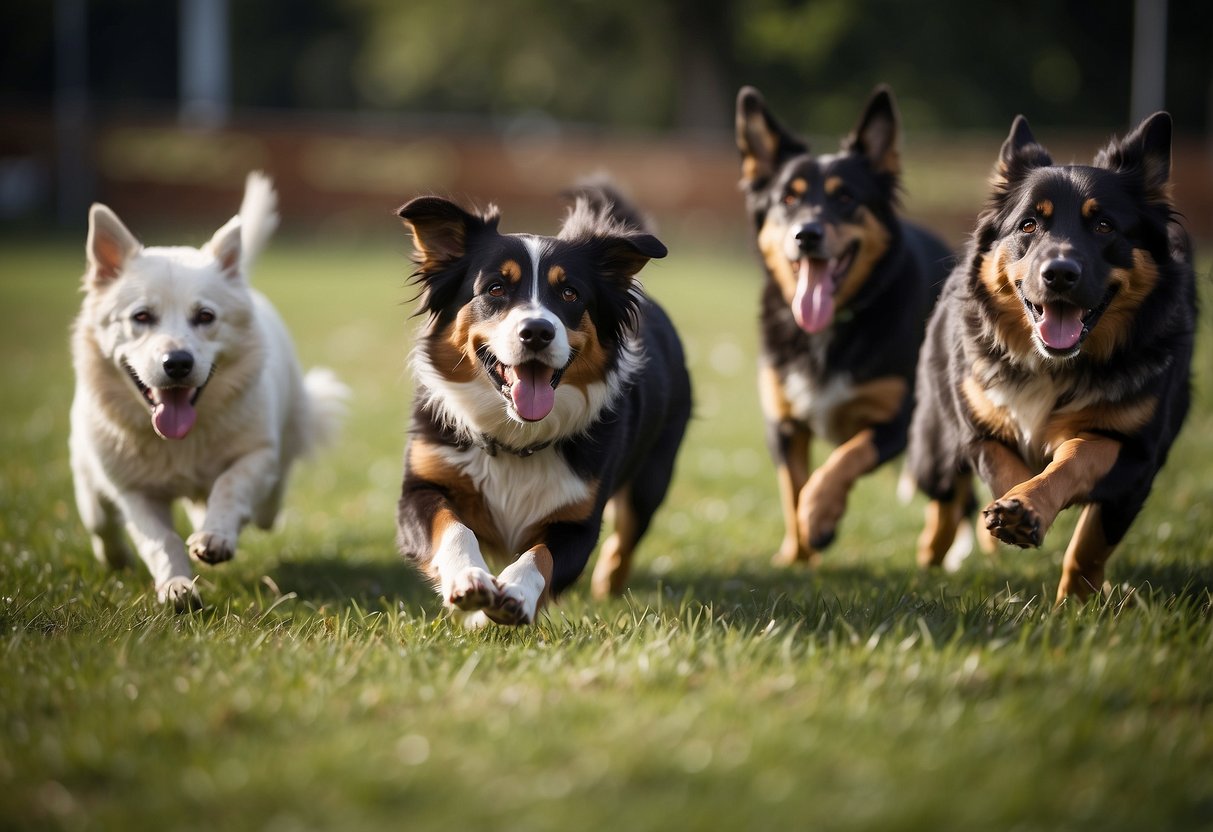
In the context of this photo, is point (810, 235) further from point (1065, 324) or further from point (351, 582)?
point (351, 582)

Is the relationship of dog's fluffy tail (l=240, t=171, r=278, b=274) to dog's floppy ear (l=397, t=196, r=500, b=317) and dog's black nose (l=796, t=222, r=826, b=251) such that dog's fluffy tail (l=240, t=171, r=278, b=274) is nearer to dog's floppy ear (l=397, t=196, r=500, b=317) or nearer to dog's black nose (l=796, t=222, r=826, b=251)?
dog's floppy ear (l=397, t=196, r=500, b=317)

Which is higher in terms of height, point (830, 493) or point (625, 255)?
point (625, 255)

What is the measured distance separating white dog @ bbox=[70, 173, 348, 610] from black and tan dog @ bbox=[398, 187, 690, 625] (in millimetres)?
979

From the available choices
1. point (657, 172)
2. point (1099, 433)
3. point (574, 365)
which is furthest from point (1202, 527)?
point (657, 172)

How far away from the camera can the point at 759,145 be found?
6.96 meters

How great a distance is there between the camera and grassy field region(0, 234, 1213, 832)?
106 inches

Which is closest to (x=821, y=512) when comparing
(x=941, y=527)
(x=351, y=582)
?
(x=941, y=527)

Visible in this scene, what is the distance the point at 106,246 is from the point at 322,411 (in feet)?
5.75

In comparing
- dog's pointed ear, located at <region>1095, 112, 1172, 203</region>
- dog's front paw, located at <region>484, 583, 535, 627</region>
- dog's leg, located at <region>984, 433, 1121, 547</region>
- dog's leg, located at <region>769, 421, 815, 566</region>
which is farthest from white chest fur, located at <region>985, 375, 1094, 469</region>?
dog's front paw, located at <region>484, 583, 535, 627</region>

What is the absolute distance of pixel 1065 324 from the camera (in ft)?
14.7

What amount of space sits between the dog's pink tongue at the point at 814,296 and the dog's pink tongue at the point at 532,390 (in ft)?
7.46

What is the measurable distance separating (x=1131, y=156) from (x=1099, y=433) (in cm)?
110

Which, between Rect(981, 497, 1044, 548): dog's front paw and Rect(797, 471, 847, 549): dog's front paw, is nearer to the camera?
Rect(981, 497, 1044, 548): dog's front paw

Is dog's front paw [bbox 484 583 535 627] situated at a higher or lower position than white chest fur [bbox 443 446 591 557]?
lower
